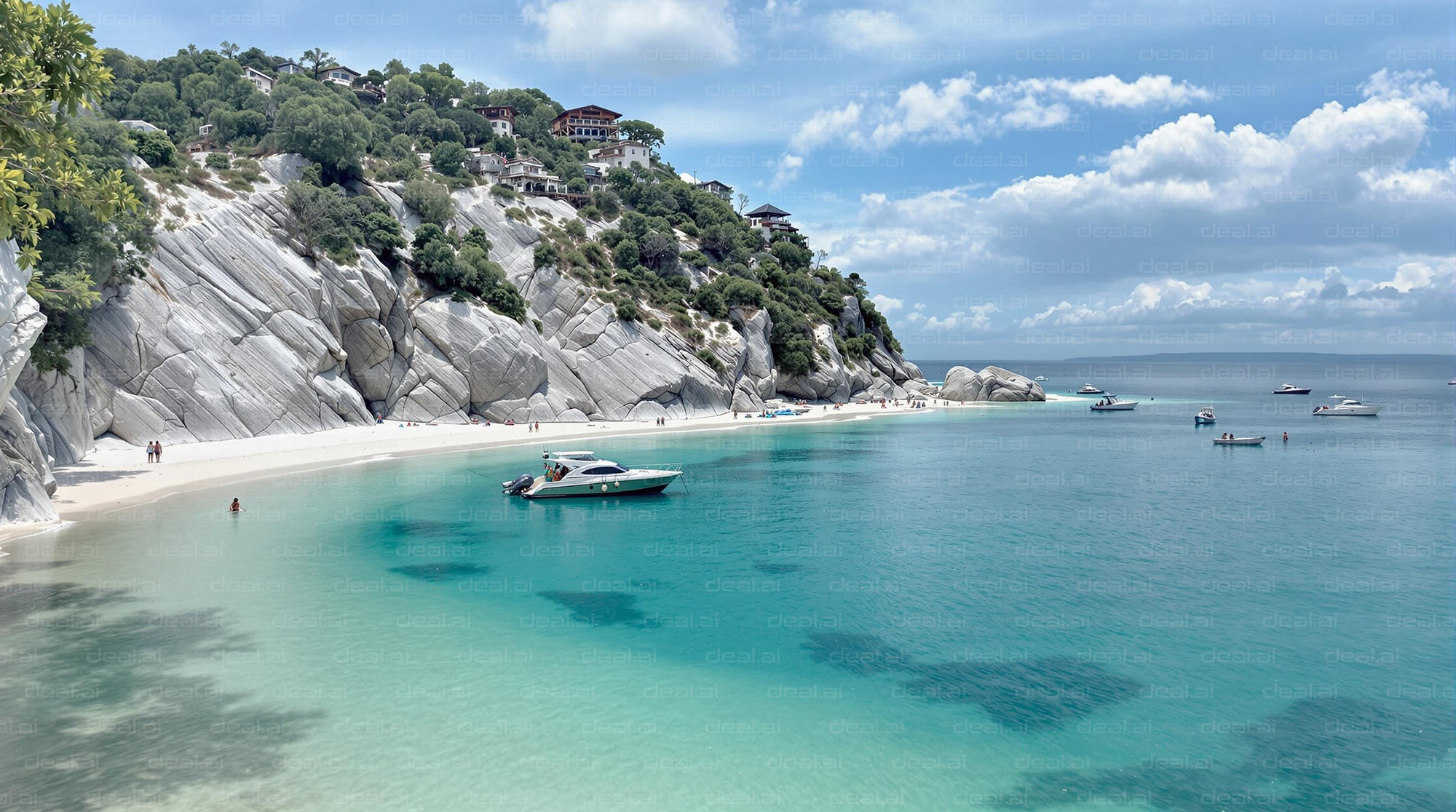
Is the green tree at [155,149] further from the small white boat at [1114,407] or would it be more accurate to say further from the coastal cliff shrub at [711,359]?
the small white boat at [1114,407]

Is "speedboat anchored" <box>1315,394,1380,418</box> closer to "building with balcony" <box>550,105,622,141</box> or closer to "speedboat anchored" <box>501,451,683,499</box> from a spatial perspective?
"speedboat anchored" <box>501,451,683,499</box>

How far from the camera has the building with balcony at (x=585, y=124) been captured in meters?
142

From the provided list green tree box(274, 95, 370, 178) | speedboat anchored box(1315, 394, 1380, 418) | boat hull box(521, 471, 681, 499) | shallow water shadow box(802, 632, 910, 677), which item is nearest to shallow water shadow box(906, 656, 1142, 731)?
shallow water shadow box(802, 632, 910, 677)

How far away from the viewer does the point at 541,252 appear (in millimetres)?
83000

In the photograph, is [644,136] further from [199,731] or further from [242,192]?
[199,731]

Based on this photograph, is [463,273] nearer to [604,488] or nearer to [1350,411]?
[604,488]

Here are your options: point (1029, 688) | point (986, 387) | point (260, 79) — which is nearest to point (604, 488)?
point (1029, 688)

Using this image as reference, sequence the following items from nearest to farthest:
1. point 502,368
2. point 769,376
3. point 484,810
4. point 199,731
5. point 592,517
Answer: point 484,810 → point 199,731 → point 592,517 → point 502,368 → point 769,376

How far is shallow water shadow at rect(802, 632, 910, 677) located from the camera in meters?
19.1

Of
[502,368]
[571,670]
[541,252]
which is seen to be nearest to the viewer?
[571,670]

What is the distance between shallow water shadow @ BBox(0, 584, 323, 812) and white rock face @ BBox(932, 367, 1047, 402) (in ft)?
375

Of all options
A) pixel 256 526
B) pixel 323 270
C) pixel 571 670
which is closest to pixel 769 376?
pixel 323 270

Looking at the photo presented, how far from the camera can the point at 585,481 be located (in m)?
42.3

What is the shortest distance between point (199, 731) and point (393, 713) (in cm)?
329
